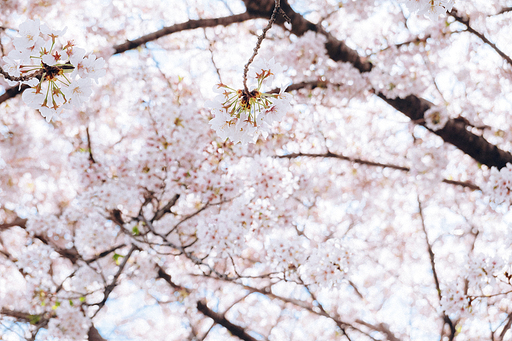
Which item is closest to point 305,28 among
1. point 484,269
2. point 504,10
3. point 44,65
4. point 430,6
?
point 430,6

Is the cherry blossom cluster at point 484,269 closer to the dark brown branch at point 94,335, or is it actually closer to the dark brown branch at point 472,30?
the dark brown branch at point 472,30

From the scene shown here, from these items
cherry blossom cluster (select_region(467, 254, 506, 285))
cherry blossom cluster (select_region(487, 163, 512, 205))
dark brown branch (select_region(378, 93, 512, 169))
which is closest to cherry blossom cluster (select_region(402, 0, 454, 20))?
cherry blossom cluster (select_region(487, 163, 512, 205))

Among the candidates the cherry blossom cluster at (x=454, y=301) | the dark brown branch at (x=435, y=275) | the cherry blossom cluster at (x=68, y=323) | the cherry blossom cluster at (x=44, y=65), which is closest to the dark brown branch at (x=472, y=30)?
the dark brown branch at (x=435, y=275)

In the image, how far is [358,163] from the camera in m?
5.32

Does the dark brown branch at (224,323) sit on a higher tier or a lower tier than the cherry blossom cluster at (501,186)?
lower

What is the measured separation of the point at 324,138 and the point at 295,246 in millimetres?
2323

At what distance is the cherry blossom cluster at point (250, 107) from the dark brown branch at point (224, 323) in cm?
468

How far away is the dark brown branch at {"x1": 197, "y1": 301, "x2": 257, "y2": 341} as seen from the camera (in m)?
5.33

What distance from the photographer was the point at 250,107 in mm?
1402

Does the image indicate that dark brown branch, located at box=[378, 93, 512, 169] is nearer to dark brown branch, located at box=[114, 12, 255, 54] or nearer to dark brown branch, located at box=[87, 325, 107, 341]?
dark brown branch, located at box=[114, 12, 255, 54]

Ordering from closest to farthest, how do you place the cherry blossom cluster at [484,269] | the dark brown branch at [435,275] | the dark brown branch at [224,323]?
the cherry blossom cluster at [484,269]
the dark brown branch at [435,275]
the dark brown branch at [224,323]

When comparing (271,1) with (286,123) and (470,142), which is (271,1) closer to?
(286,123)

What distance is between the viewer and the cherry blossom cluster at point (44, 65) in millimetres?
1340

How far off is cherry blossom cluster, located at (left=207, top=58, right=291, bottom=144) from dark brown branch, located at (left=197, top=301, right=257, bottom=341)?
468 centimetres
